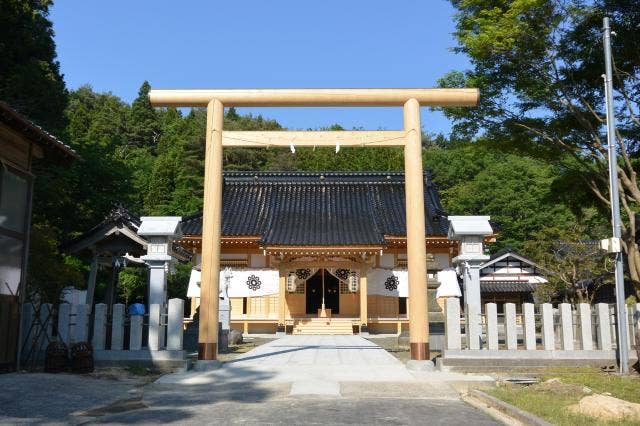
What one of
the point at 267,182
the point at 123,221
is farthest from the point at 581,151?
the point at 267,182

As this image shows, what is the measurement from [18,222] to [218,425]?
20.7 feet

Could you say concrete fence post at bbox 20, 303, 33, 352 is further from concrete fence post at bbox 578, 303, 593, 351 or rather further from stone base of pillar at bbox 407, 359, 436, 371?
concrete fence post at bbox 578, 303, 593, 351

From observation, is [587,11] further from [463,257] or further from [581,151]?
[463,257]

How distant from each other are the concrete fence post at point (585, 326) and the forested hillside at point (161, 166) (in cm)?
406

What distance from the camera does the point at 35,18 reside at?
20.6m

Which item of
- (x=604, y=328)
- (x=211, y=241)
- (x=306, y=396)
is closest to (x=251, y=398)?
(x=306, y=396)

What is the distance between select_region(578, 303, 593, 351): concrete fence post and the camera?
10.2m

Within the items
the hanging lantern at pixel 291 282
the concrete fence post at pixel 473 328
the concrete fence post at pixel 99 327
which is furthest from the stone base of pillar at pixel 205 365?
the hanging lantern at pixel 291 282

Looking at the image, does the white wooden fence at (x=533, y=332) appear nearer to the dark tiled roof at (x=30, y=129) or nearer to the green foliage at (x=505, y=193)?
the dark tiled roof at (x=30, y=129)

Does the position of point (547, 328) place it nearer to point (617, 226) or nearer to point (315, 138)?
point (617, 226)

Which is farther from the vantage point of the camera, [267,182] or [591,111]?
[267,182]

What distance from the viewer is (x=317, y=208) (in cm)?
2559

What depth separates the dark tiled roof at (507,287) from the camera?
1187 inches

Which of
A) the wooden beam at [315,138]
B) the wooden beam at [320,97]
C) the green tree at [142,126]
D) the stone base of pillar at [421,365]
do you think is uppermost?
the green tree at [142,126]
